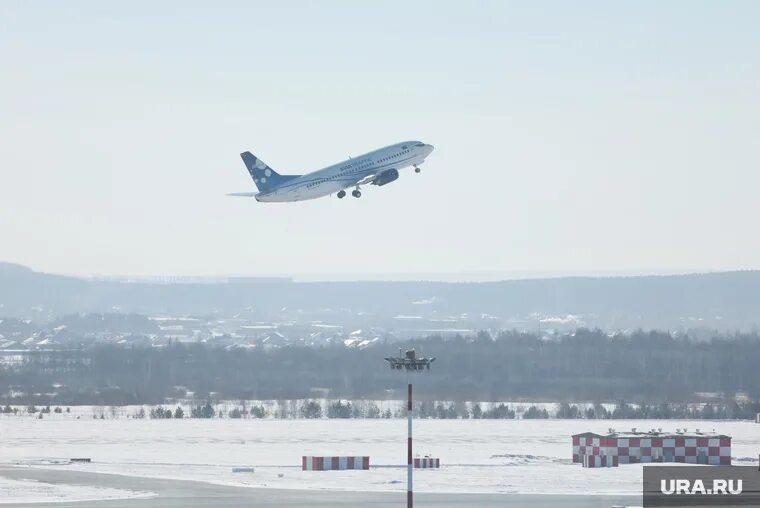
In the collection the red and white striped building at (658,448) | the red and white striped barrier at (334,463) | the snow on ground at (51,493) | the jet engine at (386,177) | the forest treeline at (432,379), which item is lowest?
the snow on ground at (51,493)

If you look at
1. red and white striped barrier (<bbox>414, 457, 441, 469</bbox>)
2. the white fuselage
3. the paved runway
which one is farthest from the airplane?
the paved runway

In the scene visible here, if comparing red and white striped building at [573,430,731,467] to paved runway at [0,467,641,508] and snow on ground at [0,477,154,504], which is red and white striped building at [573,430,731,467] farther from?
snow on ground at [0,477,154,504]

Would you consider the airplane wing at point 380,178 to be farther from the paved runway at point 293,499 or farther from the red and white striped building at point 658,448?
the paved runway at point 293,499

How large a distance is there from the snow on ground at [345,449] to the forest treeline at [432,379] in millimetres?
28017

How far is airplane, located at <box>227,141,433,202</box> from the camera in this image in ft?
408

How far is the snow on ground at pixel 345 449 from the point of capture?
9250 centimetres

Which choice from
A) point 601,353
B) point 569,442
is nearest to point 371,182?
point 569,442

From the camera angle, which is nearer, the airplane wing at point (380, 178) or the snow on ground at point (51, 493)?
the snow on ground at point (51, 493)

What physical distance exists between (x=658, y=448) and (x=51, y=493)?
39.0 m

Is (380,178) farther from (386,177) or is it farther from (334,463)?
(334,463)

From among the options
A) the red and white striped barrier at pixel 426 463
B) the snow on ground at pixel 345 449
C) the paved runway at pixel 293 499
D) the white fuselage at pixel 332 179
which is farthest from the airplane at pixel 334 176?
the paved runway at pixel 293 499

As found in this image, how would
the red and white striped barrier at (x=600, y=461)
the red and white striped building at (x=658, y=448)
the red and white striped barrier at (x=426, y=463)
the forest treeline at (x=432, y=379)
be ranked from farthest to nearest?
the forest treeline at (x=432, y=379) < the red and white striped building at (x=658, y=448) < the red and white striped barrier at (x=600, y=461) < the red and white striped barrier at (x=426, y=463)

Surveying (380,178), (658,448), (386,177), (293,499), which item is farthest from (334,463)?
(380,178)

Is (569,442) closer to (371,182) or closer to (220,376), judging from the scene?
(371,182)
